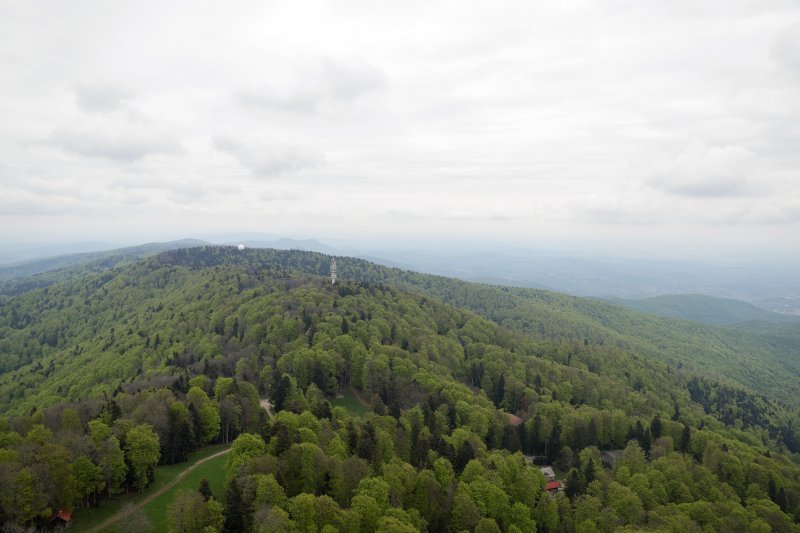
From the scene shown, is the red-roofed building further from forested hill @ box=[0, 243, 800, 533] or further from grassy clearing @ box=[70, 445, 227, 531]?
forested hill @ box=[0, 243, 800, 533]

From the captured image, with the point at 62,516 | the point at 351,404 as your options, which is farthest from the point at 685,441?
the point at 62,516

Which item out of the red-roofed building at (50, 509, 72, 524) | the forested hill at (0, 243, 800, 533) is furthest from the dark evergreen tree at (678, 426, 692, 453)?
the red-roofed building at (50, 509, 72, 524)

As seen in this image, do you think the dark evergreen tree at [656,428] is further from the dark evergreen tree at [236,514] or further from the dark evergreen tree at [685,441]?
Answer: the dark evergreen tree at [236,514]

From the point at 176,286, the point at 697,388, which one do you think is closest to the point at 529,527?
the point at 697,388

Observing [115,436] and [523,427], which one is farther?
[523,427]

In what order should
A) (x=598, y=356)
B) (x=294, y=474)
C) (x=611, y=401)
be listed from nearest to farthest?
(x=294, y=474) → (x=611, y=401) → (x=598, y=356)

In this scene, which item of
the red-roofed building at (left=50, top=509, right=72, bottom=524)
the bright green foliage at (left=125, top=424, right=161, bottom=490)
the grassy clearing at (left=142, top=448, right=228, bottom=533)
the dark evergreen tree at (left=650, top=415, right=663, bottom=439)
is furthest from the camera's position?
the dark evergreen tree at (left=650, top=415, right=663, bottom=439)

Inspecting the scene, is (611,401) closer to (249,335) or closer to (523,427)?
(523,427)

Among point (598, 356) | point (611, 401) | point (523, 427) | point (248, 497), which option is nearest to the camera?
point (248, 497)
